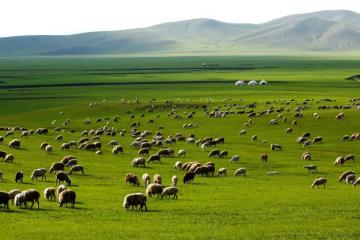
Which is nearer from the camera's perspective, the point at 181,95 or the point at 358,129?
the point at 358,129

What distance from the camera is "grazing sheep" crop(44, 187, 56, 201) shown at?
98.6ft

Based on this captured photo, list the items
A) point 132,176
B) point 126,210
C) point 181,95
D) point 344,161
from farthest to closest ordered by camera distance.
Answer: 1. point 181,95
2. point 344,161
3. point 132,176
4. point 126,210

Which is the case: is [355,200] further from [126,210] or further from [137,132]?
[137,132]

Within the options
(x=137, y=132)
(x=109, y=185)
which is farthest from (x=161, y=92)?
(x=109, y=185)

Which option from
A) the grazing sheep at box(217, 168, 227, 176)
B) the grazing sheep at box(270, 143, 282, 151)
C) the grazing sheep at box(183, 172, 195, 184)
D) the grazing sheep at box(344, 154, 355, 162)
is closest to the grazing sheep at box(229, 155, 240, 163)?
the grazing sheep at box(217, 168, 227, 176)

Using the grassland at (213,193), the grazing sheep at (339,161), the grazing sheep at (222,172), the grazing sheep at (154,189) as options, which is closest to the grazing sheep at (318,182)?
the grassland at (213,193)

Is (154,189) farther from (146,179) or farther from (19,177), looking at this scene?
(19,177)

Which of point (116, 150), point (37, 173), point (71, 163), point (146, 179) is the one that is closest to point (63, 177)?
point (37, 173)

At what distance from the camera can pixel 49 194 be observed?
30281 mm

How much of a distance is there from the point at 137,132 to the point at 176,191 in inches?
1347

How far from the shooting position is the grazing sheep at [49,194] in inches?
1183

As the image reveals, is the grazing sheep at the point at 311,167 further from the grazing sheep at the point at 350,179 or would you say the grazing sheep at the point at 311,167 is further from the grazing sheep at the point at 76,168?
the grazing sheep at the point at 76,168

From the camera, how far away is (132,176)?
3538 cm

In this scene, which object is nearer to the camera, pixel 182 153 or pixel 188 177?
pixel 188 177
